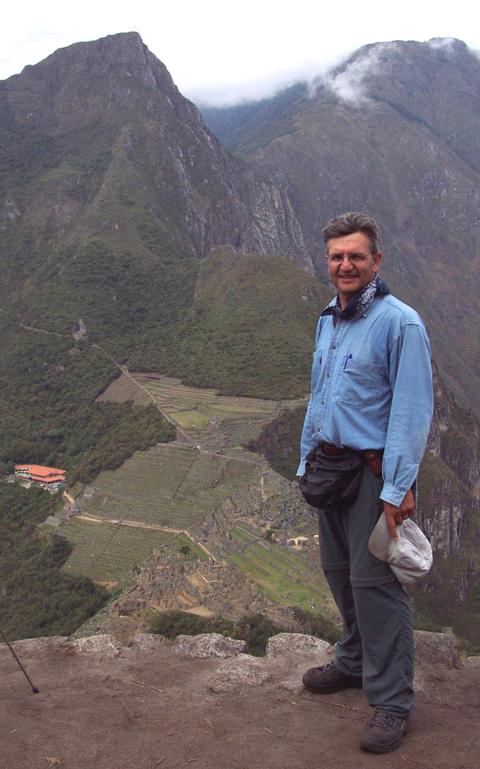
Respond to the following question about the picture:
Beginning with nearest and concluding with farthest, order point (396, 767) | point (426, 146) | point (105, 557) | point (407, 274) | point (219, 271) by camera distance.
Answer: point (396, 767) < point (105, 557) < point (219, 271) < point (407, 274) < point (426, 146)

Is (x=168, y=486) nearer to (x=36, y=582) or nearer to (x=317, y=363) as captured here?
(x=36, y=582)

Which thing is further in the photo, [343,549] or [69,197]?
[69,197]

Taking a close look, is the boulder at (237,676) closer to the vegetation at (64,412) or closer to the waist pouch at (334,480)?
the waist pouch at (334,480)

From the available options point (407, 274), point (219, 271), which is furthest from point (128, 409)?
point (407, 274)

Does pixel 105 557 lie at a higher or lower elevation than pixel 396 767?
lower

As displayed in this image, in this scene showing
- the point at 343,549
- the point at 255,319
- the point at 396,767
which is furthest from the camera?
the point at 255,319

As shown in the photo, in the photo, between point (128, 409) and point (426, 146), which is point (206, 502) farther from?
point (426, 146)
